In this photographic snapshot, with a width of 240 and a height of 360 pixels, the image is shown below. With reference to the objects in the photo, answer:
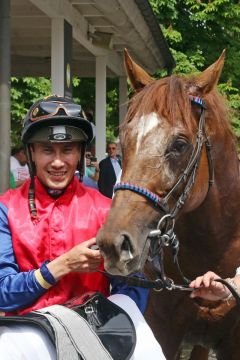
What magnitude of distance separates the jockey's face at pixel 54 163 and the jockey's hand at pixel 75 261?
336mm

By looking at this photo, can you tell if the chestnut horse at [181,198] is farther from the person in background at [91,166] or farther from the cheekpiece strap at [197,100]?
the person in background at [91,166]

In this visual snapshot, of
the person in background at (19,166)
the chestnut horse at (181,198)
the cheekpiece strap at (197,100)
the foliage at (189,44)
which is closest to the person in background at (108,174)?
the person in background at (19,166)

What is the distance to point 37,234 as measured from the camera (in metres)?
2.42

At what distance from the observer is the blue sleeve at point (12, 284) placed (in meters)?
2.30

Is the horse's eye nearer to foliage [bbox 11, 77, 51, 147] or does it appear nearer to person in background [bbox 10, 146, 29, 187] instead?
person in background [bbox 10, 146, 29, 187]

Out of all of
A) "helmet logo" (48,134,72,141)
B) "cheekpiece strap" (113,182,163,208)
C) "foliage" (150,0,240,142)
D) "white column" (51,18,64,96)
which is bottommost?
"cheekpiece strap" (113,182,163,208)

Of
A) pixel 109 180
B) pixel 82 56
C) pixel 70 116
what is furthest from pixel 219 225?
pixel 82 56

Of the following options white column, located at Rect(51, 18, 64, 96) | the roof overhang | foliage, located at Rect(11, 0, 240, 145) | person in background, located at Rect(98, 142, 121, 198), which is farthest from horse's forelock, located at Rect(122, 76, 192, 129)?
foliage, located at Rect(11, 0, 240, 145)

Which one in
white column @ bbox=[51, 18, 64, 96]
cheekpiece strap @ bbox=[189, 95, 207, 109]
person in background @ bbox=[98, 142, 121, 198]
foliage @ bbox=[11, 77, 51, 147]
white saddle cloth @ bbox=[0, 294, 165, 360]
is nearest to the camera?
white saddle cloth @ bbox=[0, 294, 165, 360]

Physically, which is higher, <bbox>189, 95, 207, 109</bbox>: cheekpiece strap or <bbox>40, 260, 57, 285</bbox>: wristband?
<bbox>189, 95, 207, 109</bbox>: cheekpiece strap

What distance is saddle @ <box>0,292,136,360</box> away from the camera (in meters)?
2.00

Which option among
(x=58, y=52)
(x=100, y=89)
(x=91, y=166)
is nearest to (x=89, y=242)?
(x=58, y=52)

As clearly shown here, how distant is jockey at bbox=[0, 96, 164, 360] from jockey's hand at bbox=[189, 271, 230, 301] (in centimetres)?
22

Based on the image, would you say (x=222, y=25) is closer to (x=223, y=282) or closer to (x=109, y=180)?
(x=109, y=180)
